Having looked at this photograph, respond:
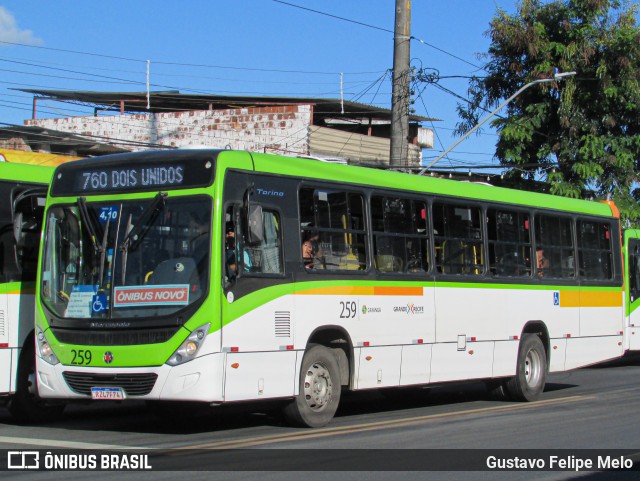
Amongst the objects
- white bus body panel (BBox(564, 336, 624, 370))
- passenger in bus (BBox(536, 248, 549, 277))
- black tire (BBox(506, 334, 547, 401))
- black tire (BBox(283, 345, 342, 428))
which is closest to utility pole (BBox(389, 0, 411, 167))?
passenger in bus (BBox(536, 248, 549, 277))

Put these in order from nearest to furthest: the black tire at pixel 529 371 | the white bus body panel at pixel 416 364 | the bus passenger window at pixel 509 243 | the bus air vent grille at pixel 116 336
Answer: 1. the bus air vent grille at pixel 116 336
2. the white bus body panel at pixel 416 364
3. the bus passenger window at pixel 509 243
4. the black tire at pixel 529 371

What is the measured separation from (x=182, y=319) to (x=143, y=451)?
142cm

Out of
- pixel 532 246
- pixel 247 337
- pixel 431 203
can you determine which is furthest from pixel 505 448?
pixel 532 246

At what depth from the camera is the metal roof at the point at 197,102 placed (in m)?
39.3

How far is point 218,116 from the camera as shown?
37375mm

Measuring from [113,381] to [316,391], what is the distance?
2.49 meters

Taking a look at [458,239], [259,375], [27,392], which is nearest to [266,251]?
[259,375]

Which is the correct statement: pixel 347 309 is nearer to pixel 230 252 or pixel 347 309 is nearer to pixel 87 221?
pixel 230 252

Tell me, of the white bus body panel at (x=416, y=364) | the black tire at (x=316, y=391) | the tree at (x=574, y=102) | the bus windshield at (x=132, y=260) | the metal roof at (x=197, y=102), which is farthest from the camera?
the metal roof at (x=197, y=102)

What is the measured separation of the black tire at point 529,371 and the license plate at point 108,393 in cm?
732

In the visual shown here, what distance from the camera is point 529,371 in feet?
51.4

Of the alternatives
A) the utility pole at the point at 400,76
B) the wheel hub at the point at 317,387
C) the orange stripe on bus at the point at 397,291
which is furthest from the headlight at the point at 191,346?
the utility pole at the point at 400,76

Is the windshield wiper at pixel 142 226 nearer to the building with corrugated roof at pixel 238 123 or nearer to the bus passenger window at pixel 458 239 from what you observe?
the bus passenger window at pixel 458 239

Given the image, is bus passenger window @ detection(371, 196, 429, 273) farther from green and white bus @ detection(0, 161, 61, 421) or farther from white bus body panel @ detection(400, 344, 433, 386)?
green and white bus @ detection(0, 161, 61, 421)
